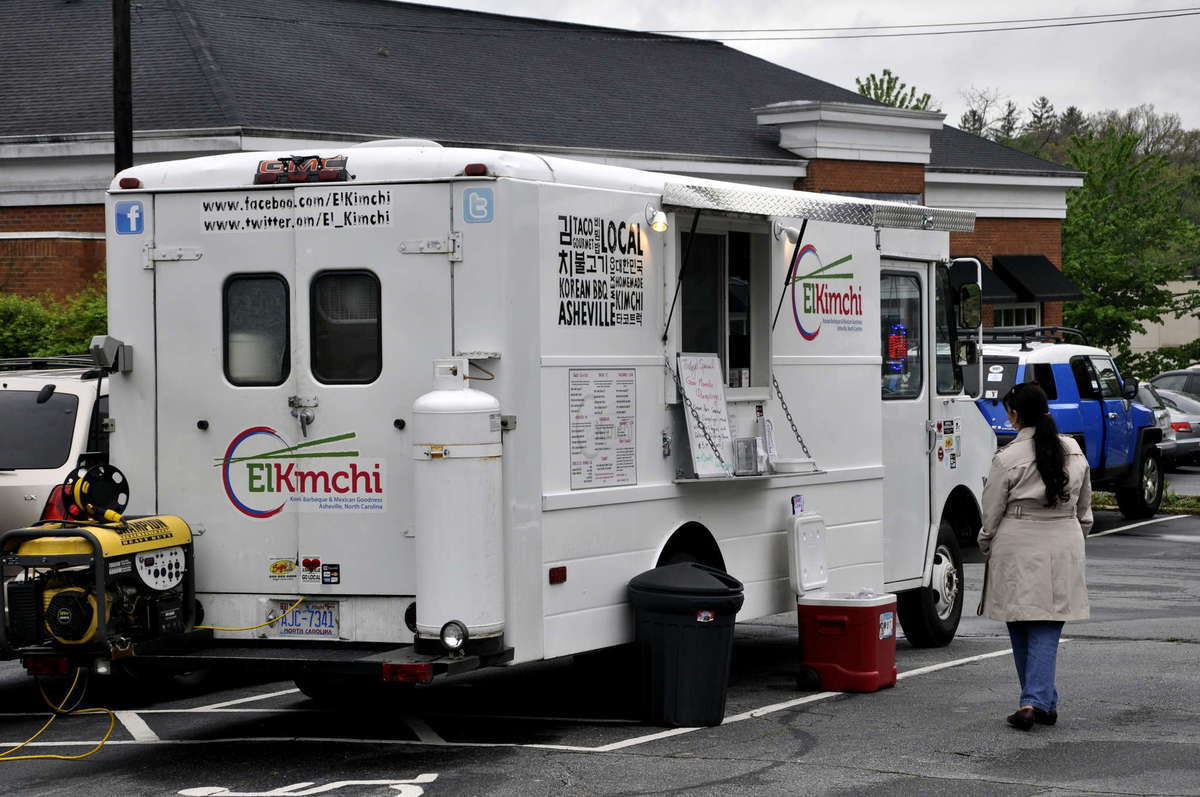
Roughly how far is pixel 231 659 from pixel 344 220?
2226mm

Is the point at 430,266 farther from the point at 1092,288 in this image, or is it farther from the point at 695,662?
the point at 1092,288

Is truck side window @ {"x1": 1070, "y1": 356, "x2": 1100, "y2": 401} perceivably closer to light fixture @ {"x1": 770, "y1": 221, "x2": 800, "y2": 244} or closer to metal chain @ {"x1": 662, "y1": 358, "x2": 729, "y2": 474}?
light fixture @ {"x1": 770, "y1": 221, "x2": 800, "y2": 244}

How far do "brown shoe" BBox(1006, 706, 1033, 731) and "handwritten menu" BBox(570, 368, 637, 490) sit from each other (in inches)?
92.1

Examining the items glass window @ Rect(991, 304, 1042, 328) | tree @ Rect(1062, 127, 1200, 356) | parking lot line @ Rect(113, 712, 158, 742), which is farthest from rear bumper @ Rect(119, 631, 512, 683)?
tree @ Rect(1062, 127, 1200, 356)

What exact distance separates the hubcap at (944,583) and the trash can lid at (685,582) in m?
3.53

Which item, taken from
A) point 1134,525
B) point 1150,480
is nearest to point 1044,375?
point 1134,525

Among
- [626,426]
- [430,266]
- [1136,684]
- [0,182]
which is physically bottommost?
[1136,684]

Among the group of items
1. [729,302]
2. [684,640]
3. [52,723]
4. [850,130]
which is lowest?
[52,723]

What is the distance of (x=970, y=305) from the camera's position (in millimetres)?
12375

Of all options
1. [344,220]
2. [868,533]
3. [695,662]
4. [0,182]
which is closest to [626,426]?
[695,662]

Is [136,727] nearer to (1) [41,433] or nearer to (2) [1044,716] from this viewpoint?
(1) [41,433]

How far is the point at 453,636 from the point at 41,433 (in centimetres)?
411

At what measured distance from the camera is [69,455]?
10.7 meters

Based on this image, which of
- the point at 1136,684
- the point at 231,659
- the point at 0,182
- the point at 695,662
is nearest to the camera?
the point at 231,659
